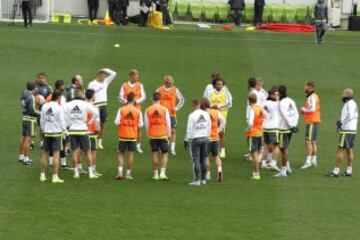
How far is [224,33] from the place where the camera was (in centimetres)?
4775

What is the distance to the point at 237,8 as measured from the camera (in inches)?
2034

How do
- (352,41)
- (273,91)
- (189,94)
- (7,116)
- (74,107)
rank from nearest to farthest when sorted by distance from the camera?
(74,107), (273,91), (7,116), (189,94), (352,41)

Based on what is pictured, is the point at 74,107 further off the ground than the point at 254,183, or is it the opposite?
the point at 74,107

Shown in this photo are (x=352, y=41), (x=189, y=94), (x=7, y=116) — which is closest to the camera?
(x=7, y=116)

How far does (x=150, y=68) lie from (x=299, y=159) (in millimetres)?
13946

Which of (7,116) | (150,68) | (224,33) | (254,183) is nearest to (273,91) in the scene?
(254,183)

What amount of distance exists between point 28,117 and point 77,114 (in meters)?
2.16

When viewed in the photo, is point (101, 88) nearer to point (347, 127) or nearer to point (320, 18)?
point (347, 127)

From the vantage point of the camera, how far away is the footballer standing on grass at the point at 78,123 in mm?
22750

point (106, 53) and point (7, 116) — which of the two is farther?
point (106, 53)

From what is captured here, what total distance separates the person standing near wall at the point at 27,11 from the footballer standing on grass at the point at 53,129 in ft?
75.7

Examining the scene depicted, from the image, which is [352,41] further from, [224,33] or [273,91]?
[273,91]

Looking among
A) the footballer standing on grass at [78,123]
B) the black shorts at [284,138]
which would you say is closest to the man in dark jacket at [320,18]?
the black shorts at [284,138]

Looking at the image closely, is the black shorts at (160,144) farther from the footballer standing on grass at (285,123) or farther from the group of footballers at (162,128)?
the footballer standing on grass at (285,123)
